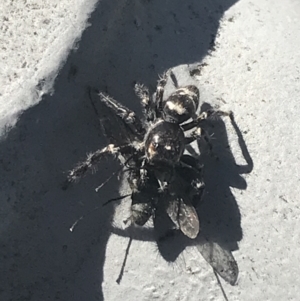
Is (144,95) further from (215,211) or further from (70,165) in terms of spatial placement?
(215,211)

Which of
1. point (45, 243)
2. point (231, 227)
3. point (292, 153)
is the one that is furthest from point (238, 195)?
point (45, 243)

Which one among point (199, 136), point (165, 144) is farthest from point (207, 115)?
point (165, 144)

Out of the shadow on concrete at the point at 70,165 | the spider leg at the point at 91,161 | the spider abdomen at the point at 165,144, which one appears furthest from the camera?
the spider abdomen at the point at 165,144

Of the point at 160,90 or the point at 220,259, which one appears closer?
the point at 220,259

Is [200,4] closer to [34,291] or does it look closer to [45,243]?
[45,243]

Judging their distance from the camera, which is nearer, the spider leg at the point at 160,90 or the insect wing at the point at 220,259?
the insect wing at the point at 220,259

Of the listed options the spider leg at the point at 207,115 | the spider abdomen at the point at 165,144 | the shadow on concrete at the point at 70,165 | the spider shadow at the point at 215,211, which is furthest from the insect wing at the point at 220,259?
the spider leg at the point at 207,115

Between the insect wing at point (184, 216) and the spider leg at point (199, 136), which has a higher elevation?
the spider leg at point (199, 136)

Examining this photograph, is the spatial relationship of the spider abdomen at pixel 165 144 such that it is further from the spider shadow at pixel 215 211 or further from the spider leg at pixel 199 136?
the spider shadow at pixel 215 211
